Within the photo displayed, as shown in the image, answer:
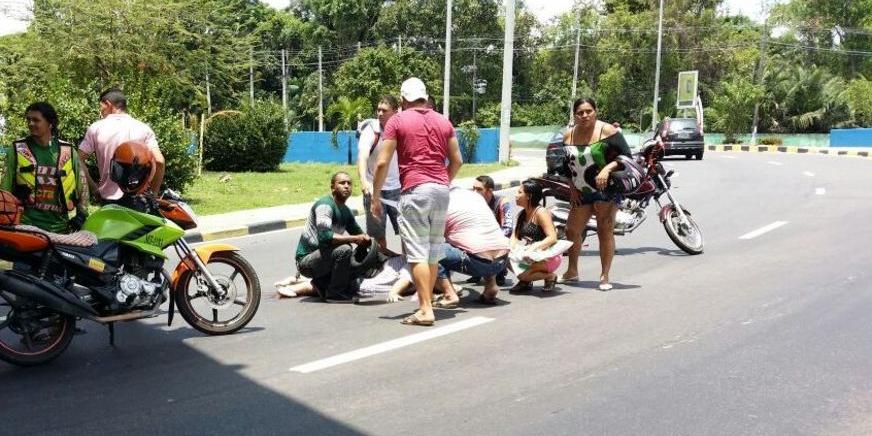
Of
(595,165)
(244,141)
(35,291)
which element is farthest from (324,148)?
(35,291)

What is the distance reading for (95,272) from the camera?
5.10m

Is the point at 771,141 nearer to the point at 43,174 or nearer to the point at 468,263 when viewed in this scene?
the point at 468,263

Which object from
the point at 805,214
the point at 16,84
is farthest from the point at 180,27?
the point at 805,214

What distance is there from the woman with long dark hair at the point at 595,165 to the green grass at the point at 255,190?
8061 millimetres

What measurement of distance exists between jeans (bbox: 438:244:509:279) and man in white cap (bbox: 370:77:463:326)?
468 millimetres

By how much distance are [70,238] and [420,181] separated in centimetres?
233

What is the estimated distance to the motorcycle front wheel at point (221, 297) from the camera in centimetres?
562

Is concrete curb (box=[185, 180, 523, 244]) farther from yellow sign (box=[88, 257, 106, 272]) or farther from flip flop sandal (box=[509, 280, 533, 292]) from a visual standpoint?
yellow sign (box=[88, 257, 106, 272])

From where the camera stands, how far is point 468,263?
650cm

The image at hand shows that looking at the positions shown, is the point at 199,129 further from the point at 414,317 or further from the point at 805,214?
the point at 414,317

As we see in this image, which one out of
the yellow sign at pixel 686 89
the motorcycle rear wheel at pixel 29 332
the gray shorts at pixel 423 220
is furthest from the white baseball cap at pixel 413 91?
the yellow sign at pixel 686 89

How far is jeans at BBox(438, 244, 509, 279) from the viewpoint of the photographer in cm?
648

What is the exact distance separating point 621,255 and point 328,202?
3.91 m

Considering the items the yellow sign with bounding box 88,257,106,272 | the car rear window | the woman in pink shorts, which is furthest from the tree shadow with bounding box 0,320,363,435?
the car rear window
